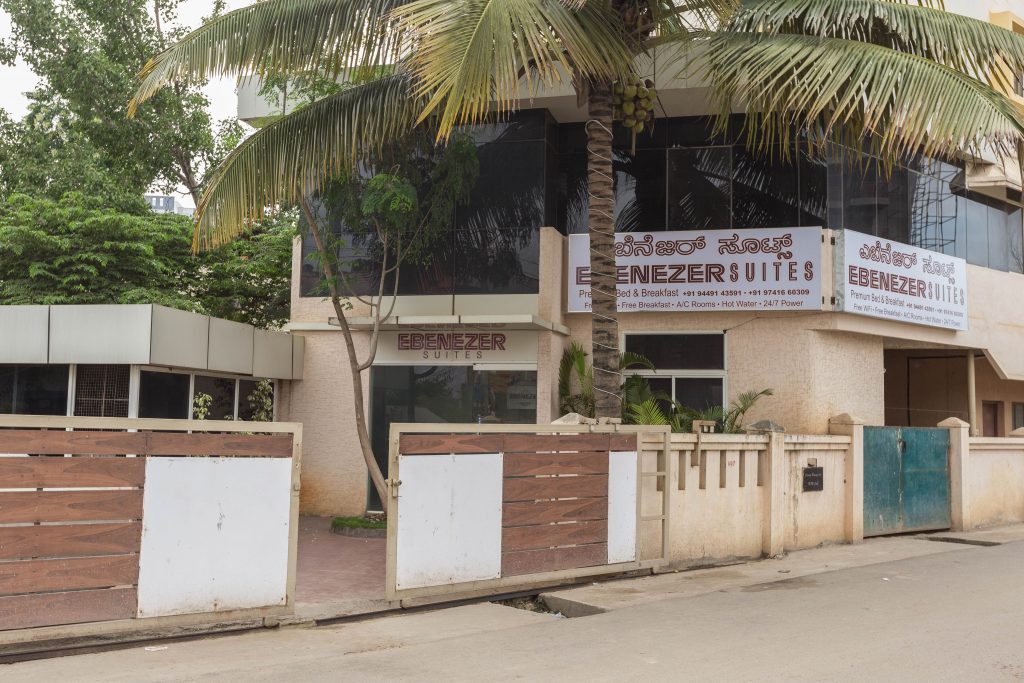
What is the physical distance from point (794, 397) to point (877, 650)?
8.79m

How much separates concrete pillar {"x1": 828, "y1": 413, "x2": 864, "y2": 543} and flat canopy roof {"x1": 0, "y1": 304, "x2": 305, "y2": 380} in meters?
9.34

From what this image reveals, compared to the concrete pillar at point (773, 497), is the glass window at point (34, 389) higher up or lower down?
higher up

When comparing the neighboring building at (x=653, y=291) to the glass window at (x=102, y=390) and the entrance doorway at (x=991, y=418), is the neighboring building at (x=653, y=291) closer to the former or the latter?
the glass window at (x=102, y=390)

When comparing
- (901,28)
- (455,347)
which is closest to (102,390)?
(455,347)

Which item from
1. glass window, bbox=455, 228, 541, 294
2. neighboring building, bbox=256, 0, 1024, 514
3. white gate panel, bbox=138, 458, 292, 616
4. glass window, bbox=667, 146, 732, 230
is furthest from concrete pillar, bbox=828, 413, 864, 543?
white gate panel, bbox=138, 458, 292, 616

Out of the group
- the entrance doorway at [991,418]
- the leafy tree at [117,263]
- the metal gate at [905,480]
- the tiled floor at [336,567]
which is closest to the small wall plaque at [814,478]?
the metal gate at [905,480]

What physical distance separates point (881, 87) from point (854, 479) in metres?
6.44

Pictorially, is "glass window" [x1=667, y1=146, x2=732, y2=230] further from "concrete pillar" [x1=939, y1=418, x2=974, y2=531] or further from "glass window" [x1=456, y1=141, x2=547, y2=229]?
"concrete pillar" [x1=939, y1=418, x2=974, y2=531]

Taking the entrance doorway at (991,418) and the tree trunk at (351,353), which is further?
the entrance doorway at (991,418)

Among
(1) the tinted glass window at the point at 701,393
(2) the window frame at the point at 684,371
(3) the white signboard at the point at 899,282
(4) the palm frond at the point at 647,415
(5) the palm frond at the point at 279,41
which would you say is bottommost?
(4) the palm frond at the point at 647,415

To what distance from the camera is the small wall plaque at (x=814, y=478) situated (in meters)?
13.3

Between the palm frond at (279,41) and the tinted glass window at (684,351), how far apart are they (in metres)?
6.99

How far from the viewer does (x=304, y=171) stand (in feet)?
39.9

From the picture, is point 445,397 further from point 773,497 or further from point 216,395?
point 773,497
